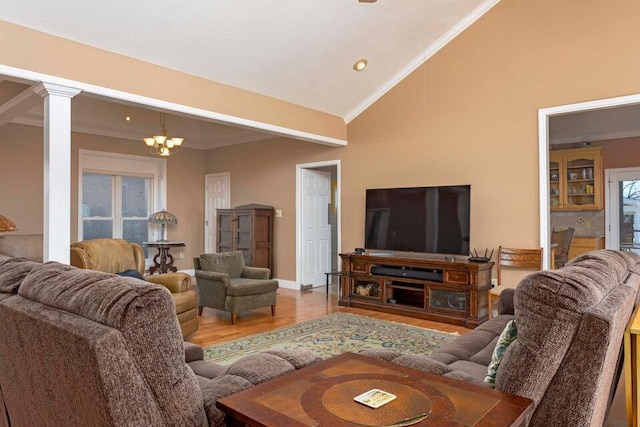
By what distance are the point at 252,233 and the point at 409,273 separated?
3.01 meters

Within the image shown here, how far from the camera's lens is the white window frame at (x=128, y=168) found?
6.99m

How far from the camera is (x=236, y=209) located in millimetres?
7406

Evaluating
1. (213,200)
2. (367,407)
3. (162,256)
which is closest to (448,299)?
(367,407)

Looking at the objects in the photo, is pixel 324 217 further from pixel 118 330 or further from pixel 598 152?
pixel 118 330

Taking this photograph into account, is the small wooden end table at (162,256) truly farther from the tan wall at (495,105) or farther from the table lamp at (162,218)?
the tan wall at (495,105)

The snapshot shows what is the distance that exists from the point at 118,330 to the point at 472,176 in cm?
469

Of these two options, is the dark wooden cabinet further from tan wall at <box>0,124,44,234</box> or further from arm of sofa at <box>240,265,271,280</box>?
tan wall at <box>0,124,44,234</box>

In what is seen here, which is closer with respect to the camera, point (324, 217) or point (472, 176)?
point (472, 176)

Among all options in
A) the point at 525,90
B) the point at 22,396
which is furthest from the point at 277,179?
the point at 22,396

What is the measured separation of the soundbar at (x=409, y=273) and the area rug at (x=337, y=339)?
2.14 feet

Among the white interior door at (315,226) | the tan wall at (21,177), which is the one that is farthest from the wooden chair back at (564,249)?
the tan wall at (21,177)

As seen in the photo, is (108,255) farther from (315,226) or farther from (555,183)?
(555,183)

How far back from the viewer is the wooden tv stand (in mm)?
4617

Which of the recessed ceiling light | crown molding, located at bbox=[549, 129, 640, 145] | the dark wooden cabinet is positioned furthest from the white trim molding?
crown molding, located at bbox=[549, 129, 640, 145]
